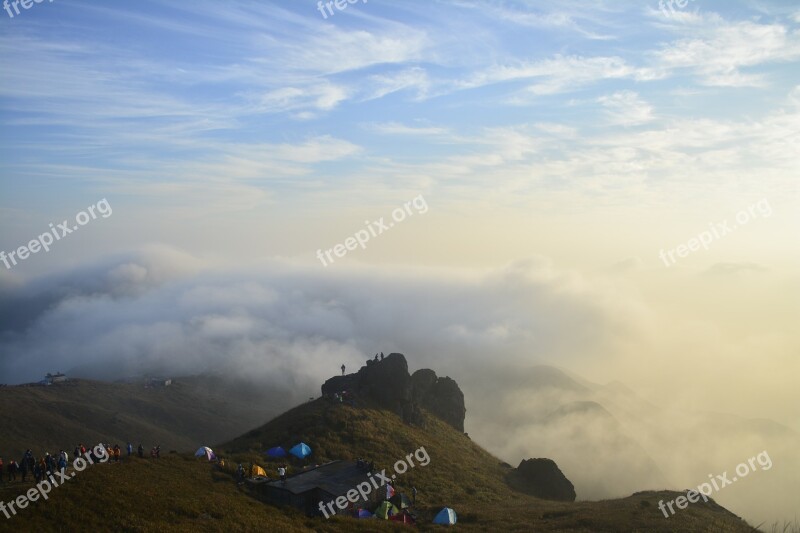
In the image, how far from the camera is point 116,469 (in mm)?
44906

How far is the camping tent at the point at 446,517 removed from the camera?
47656mm

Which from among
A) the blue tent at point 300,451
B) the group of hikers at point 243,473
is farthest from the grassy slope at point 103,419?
the group of hikers at point 243,473

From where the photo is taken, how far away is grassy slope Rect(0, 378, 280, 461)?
411ft

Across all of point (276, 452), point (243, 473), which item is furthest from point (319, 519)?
point (276, 452)

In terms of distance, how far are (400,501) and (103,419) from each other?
5091 inches

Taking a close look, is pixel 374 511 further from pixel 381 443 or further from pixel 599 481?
pixel 599 481

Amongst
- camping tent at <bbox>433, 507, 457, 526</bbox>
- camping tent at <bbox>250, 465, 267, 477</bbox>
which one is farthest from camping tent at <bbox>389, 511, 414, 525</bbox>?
camping tent at <bbox>250, 465, 267, 477</bbox>

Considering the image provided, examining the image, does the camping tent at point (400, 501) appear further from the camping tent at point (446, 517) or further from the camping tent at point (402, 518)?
the camping tent at point (446, 517)

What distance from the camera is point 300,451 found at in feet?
196

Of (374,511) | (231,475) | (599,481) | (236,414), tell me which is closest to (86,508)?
(231,475)

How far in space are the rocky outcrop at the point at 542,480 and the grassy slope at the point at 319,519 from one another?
2778mm

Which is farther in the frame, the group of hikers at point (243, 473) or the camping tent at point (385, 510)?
the group of hikers at point (243, 473)

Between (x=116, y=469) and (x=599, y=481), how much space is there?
590 feet

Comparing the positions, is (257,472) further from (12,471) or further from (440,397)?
(440,397)
